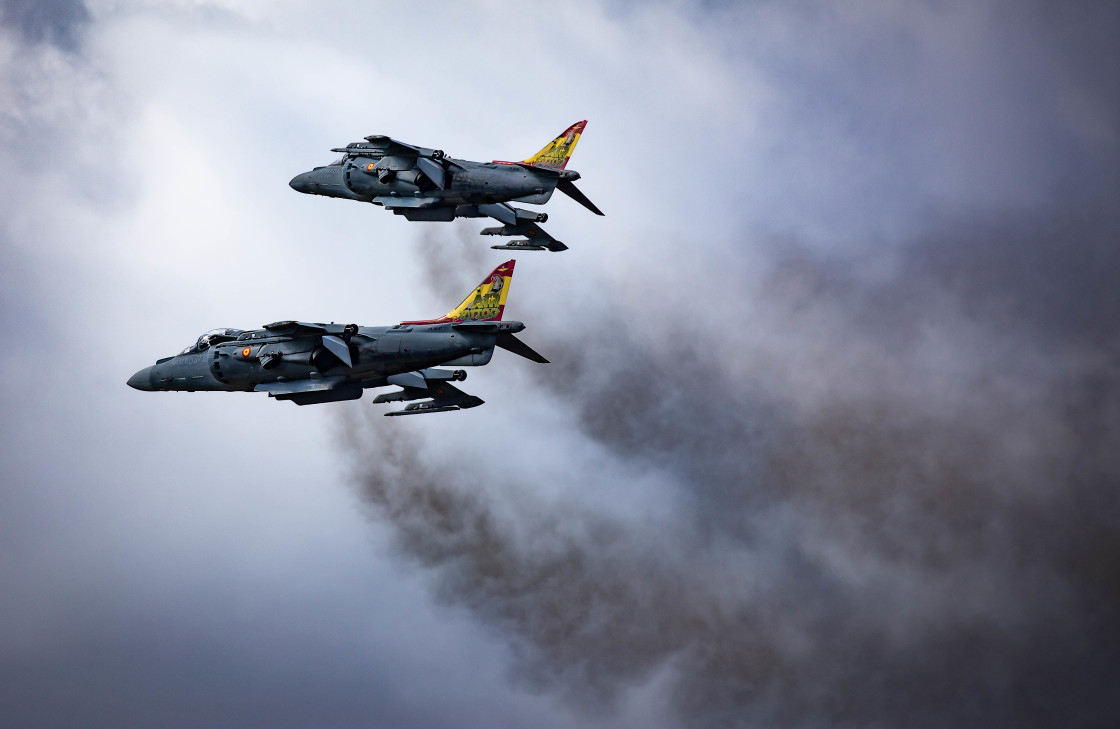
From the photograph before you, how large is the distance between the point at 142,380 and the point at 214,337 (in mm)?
5871

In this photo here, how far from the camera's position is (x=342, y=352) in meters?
61.6

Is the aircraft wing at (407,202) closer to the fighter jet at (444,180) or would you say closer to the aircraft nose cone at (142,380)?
the fighter jet at (444,180)

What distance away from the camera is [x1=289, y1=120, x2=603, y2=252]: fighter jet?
6800 centimetres

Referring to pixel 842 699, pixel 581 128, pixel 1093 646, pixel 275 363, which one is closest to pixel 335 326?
pixel 275 363

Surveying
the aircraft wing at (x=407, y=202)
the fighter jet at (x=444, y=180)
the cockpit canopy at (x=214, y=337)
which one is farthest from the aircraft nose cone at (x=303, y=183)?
the cockpit canopy at (x=214, y=337)

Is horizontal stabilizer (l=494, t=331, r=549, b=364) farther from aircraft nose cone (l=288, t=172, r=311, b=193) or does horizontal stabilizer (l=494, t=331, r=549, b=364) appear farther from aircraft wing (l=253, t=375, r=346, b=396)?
aircraft nose cone (l=288, t=172, r=311, b=193)

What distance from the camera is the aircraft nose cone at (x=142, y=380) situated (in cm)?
6981

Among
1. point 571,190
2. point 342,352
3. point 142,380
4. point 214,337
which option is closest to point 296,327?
point 342,352

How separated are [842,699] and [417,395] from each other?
61.8 metres

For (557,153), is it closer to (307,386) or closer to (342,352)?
(342,352)

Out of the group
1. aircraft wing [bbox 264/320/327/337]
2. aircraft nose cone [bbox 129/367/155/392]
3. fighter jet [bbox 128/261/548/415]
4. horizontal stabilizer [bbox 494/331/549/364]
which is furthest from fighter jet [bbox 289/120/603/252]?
aircraft nose cone [bbox 129/367/155/392]

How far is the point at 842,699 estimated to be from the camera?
116 m

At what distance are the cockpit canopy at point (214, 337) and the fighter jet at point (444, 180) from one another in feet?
34.3

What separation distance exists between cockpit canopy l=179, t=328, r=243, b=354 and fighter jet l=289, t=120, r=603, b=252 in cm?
1045
